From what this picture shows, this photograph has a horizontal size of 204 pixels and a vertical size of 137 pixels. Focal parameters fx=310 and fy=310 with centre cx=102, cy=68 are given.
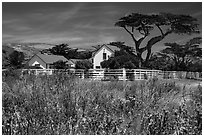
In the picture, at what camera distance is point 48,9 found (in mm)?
3895

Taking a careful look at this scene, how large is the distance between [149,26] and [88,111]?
552 inches

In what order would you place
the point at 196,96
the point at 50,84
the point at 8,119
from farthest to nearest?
the point at 50,84 < the point at 196,96 < the point at 8,119

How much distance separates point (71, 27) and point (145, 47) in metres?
12.0

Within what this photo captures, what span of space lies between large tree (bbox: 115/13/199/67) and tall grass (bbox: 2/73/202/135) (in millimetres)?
11338

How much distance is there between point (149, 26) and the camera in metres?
16.4

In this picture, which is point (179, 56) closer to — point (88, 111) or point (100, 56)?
point (100, 56)

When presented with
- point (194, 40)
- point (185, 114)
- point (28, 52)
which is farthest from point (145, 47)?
point (185, 114)

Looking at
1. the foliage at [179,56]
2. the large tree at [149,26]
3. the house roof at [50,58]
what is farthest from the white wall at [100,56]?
the foliage at [179,56]

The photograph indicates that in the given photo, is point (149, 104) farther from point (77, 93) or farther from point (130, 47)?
point (130, 47)

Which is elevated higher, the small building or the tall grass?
the small building

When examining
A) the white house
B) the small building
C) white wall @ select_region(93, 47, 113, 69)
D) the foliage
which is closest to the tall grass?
the foliage

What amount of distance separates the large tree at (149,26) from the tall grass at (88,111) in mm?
11338

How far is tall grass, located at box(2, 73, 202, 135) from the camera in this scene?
2553mm

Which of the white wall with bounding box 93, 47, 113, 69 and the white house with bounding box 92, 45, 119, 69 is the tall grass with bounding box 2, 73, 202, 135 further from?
the white house with bounding box 92, 45, 119, 69
